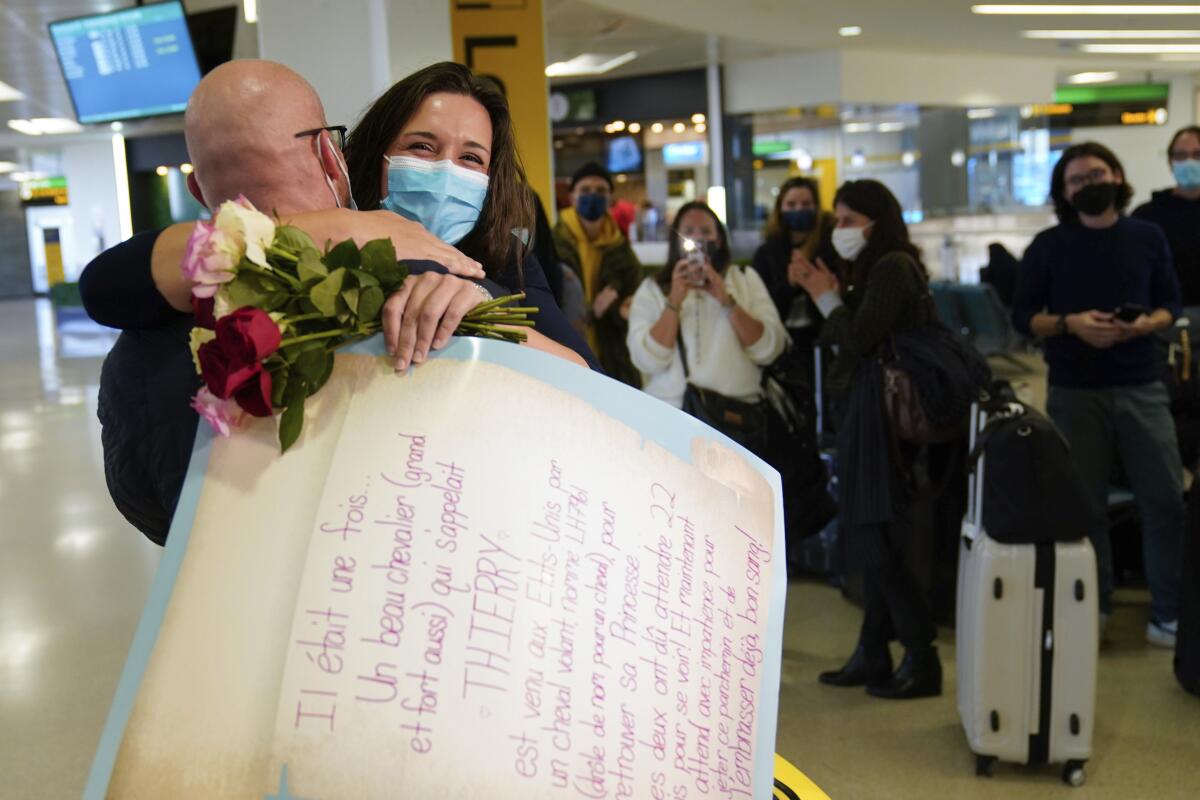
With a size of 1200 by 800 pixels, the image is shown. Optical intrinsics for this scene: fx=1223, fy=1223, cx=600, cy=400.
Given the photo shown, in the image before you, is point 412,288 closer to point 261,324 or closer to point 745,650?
point 261,324

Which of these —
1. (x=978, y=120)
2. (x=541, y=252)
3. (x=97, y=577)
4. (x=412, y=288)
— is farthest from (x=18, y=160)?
(x=412, y=288)

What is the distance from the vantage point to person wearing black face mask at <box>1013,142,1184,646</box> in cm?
398

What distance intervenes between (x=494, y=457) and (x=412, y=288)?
0.18 m

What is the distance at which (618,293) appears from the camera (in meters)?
5.01

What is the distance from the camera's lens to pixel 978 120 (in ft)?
53.7

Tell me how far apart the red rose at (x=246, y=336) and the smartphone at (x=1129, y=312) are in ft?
11.5

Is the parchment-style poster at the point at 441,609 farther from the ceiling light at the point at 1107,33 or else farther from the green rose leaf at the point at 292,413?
the ceiling light at the point at 1107,33

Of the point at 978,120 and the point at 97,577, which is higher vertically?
the point at 978,120

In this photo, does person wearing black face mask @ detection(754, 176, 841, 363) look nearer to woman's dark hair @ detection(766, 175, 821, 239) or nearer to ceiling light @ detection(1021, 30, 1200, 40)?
woman's dark hair @ detection(766, 175, 821, 239)

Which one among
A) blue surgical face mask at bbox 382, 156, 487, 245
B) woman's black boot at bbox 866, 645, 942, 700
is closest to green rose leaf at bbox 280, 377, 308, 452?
blue surgical face mask at bbox 382, 156, 487, 245

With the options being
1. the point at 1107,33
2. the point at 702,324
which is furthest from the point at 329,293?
the point at 1107,33

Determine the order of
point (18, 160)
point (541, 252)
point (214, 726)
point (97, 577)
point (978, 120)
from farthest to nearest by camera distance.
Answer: point (18, 160)
point (978, 120)
point (97, 577)
point (541, 252)
point (214, 726)

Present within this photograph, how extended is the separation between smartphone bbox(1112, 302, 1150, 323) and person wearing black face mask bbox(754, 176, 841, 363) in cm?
110

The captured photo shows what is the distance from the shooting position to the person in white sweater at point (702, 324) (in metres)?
4.34
